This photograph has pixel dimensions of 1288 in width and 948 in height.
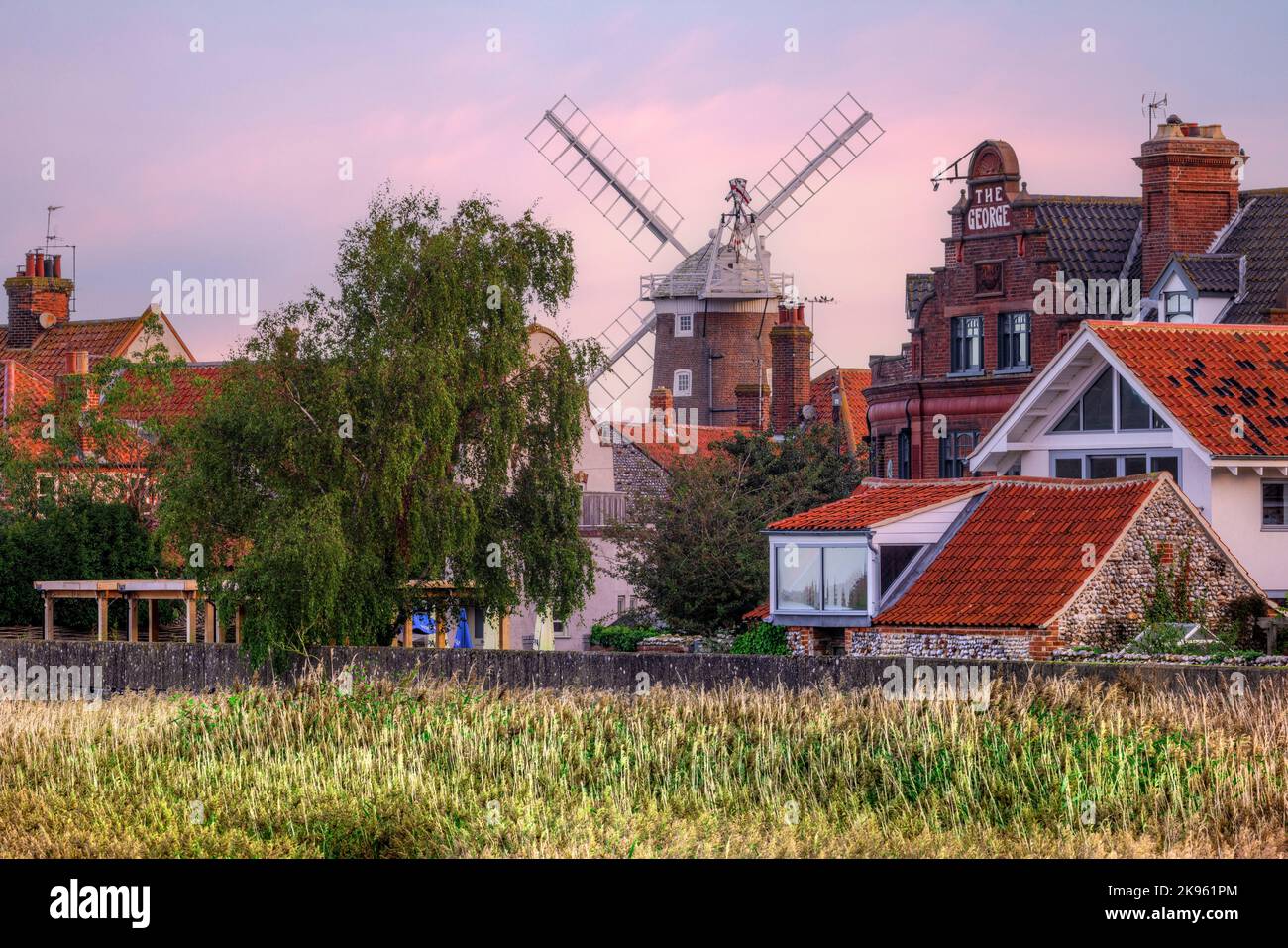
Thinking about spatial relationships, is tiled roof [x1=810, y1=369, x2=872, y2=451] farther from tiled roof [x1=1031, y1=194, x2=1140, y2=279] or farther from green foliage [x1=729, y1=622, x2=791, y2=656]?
green foliage [x1=729, y1=622, x2=791, y2=656]

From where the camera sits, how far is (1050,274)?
181ft

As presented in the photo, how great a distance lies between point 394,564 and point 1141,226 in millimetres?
25843

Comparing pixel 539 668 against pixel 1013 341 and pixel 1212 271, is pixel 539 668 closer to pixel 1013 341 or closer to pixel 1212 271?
pixel 1013 341

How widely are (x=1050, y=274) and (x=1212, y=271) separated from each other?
420 centimetres

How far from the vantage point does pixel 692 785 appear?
23062mm

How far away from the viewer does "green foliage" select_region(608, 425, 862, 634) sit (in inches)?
2032

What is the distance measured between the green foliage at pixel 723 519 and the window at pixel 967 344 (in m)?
4.24

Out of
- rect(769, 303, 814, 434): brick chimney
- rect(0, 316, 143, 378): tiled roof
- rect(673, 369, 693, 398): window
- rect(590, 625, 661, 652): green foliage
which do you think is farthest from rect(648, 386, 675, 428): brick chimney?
rect(590, 625, 661, 652): green foliage

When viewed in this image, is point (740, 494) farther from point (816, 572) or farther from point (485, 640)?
point (816, 572)

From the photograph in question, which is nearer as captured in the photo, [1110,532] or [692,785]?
[692,785]

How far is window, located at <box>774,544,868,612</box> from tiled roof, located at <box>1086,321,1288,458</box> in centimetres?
816
